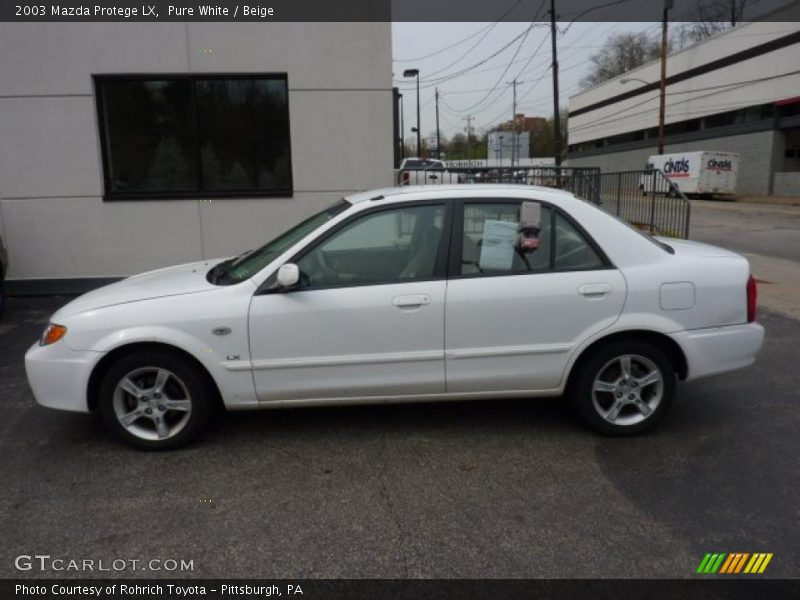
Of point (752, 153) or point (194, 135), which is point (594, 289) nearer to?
point (194, 135)

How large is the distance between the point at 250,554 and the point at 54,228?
709cm

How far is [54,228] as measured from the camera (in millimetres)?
8406

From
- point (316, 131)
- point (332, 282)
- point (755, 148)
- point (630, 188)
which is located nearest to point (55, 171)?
point (316, 131)

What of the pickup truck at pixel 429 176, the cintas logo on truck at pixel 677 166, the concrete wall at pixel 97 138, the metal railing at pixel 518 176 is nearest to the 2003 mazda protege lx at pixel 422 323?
the concrete wall at pixel 97 138

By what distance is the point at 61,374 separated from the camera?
379cm

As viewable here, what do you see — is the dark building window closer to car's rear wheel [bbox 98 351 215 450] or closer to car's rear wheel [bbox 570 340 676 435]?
car's rear wheel [bbox 98 351 215 450]

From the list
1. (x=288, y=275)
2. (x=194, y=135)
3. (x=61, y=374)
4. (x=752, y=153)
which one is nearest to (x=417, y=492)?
(x=288, y=275)

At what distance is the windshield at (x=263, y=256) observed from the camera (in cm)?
402

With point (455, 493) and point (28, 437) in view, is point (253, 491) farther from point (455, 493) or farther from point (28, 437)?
point (28, 437)

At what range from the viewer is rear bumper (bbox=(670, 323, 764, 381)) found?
3.97 metres

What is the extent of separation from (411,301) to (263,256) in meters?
1.12

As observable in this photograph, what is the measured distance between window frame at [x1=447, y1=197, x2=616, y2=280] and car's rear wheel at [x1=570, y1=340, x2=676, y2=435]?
554 millimetres

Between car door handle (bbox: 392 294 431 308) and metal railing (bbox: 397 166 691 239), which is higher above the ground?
metal railing (bbox: 397 166 691 239)

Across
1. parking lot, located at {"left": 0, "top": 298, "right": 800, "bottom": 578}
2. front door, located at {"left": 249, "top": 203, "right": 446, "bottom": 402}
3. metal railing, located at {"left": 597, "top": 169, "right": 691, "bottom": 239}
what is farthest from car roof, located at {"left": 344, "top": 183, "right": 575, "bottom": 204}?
metal railing, located at {"left": 597, "top": 169, "right": 691, "bottom": 239}
